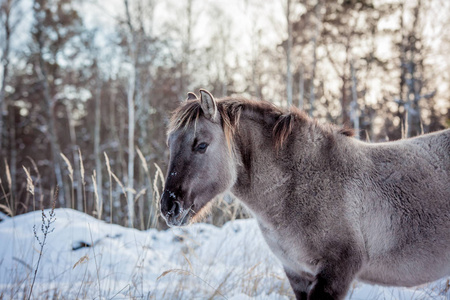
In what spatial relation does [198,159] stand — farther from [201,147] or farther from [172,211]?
A: [172,211]

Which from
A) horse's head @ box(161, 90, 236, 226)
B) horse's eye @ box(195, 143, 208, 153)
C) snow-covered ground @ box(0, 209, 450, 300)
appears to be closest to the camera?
horse's head @ box(161, 90, 236, 226)

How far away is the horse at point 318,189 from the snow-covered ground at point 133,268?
802mm

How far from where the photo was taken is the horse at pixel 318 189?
7.54 feet

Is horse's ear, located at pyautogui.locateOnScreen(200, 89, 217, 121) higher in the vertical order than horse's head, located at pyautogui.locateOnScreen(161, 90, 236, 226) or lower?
higher

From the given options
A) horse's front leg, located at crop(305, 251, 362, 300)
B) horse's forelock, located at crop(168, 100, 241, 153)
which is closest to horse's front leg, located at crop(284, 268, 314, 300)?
horse's front leg, located at crop(305, 251, 362, 300)

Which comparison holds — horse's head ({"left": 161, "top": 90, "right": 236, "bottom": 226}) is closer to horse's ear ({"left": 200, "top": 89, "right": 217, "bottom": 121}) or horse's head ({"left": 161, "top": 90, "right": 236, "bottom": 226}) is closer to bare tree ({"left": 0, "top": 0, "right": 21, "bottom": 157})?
horse's ear ({"left": 200, "top": 89, "right": 217, "bottom": 121})

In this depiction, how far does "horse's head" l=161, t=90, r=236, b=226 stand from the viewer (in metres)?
2.52

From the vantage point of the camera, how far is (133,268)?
3.68 metres

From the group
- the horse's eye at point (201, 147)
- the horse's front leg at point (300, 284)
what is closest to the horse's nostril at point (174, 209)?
the horse's eye at point (201, 147)

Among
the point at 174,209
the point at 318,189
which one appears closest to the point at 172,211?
the point at 174,209

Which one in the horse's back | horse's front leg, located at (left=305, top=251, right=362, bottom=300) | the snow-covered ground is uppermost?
the horse's back

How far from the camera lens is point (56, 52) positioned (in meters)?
17.8

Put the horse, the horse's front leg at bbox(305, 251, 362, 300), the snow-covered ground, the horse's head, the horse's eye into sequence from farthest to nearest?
the snow-covered ground
the horse's eye
the horse's head
the horse
the horse's front leg at bbox(305, 251, 362, 300)

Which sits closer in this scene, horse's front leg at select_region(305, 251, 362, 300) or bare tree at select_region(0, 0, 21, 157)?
horse's front leg at select_region(305, 251, 362, 300)
